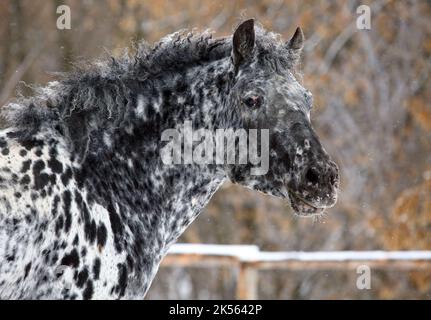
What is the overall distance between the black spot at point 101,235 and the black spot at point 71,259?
0.44ft

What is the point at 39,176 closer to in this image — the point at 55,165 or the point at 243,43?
the point at 55,165

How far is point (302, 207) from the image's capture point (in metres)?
3.79

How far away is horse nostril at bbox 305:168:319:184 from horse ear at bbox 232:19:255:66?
759mm

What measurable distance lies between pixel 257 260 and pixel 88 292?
380 cm

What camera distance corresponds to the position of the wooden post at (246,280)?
23.3ft

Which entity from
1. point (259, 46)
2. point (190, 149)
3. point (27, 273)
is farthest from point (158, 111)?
point (27, 273)

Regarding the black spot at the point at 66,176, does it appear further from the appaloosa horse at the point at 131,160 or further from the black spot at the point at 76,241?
the black spot at the point at 76,241

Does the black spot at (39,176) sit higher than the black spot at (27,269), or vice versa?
the black spot at (39,176)

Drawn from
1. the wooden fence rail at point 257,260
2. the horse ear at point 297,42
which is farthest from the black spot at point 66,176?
the wooden fence rail at point 257,260

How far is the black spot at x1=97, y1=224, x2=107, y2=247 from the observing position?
350 centimetres

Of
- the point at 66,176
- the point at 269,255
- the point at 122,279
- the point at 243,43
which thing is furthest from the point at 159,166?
the point at 269,255

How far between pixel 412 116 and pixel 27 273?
12081 millimetres

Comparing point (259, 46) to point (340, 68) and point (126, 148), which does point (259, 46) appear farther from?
point (340, 68)
